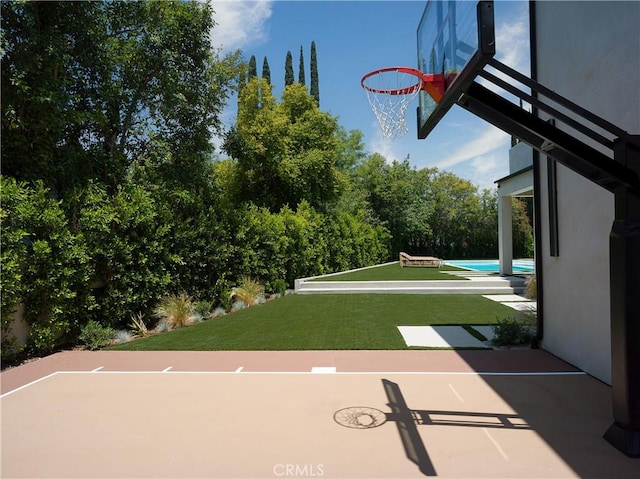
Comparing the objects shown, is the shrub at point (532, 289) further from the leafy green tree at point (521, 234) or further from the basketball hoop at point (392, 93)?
the leafy green tree at point (521, 234)

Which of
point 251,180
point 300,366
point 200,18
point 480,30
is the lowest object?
point 300,366

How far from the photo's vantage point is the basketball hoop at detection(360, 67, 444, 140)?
6778 mm

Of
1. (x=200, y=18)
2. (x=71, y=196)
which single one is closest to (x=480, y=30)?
(x=71, y=196)

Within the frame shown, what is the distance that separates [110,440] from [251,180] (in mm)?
17211

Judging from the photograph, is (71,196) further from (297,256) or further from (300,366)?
(297,256)

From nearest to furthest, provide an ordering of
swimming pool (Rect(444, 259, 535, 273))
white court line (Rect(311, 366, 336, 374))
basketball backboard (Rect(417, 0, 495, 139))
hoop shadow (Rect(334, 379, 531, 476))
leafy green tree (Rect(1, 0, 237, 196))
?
basketball backboard (Rect(417, 0, 495, 139)) → hoop shadow (Rect(334, 379, 531, 476)) → white court line (Rect(311, 366, 336, 374)) → leafy green tree (Rect(1, 0, 237, 196)) → swimming pool (Rect(444, 259, 535, 273))

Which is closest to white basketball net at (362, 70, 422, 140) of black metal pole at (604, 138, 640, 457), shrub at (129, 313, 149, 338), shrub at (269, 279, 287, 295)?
A: black metal pole at (604, 138, 640, 457)

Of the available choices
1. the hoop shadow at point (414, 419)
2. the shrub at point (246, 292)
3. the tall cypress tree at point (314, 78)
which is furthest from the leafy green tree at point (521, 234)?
the hoop shadow at point (414, 419)

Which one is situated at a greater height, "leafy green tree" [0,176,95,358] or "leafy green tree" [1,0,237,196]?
"leafy green tree" [1,0,237,196]

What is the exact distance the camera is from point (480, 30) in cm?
316

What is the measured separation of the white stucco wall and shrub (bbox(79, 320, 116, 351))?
8063 mm

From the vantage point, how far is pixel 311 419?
14.1 ft

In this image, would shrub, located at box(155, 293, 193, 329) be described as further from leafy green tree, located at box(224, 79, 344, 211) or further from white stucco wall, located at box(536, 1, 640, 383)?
leafy green tree, located at box(224, 79, 344, 211)

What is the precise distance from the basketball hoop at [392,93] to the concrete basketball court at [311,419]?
417cm
